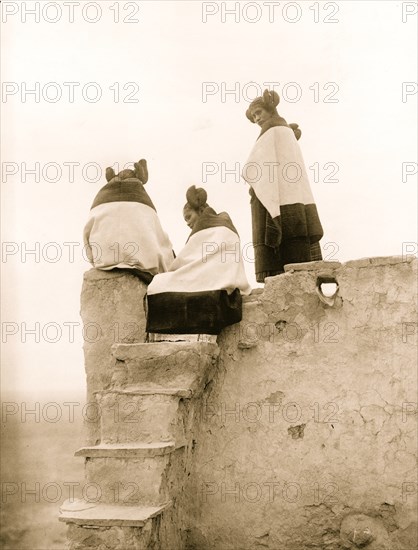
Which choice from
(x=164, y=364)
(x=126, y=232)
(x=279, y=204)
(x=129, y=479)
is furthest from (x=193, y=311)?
(x=279, y=204)

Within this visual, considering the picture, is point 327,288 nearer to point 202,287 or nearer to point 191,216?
point 202,287

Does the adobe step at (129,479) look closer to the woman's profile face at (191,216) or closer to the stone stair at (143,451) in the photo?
the stone stair at (143,451)

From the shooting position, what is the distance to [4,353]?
893cm

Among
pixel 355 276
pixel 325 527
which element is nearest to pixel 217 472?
pixel 325 527

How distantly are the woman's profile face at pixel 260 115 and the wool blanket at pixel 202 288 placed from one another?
1205 mm

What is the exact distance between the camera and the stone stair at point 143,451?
3.29 m

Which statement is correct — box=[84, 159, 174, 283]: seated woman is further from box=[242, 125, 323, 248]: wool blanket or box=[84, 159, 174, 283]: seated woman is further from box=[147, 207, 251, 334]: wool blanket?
box=[242, 125, 323, 248]: wool blanket

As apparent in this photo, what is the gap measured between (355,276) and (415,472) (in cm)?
124

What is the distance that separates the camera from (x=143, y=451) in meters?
3.50

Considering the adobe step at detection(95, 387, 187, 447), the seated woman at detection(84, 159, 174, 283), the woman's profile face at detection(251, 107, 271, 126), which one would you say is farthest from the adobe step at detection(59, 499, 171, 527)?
the woman's profile face at detection(251, 107, 271, 126)

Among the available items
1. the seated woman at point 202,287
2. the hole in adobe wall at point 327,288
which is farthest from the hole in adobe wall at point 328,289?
the seated woman at point 202,287

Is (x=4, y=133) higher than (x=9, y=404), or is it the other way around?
(x=4, y=133)

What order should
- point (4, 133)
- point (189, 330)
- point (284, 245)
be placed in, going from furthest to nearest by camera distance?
point (4, 133) → point (284, 245) → point (189, 330)

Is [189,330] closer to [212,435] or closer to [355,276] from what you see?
[212,435]
